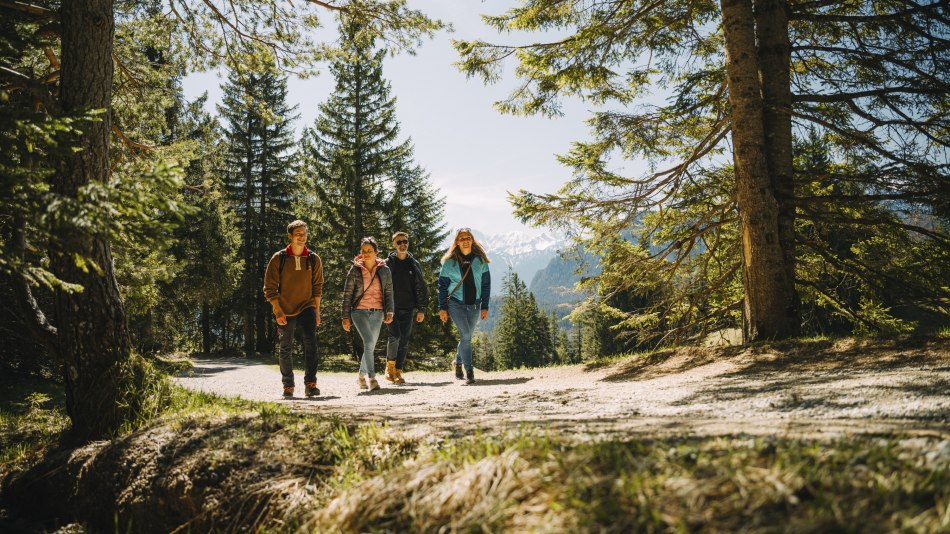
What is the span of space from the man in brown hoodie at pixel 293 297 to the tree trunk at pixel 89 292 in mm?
2262

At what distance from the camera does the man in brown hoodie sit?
22.0ft

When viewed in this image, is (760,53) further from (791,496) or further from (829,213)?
(791,496)

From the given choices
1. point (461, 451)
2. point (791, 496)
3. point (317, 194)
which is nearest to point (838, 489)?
point (791, 496)

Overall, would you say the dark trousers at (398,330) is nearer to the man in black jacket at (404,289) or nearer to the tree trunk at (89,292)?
the man in black jacket at (404,289)

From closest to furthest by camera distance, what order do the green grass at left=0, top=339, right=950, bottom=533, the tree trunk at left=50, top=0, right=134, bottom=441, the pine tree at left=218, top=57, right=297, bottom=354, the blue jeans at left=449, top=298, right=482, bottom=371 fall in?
1. the green grass at left=0, top=339, right=950, bottom=533
2. the tree trunk at left=50, top=0, right=134, bottom=441
3. the blue jeans at left=449, top=298, right=482, bottom=371
4. the pine tree at left=218, top=57, right=297, bottom=354

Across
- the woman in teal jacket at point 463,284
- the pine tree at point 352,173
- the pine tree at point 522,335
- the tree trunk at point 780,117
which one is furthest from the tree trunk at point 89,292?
the pine tree at point 522,335

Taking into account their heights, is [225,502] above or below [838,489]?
below

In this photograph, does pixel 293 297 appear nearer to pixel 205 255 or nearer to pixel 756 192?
pixel 756 192

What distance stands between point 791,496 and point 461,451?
138 centimetres

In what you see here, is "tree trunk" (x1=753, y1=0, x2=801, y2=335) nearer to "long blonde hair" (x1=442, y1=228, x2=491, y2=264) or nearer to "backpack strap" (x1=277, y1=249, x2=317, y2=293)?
"long blonde hair" (x1=442, y1=228, x2=491, y2=264)

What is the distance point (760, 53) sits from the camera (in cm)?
A: 738

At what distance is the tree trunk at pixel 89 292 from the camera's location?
4.27 metres

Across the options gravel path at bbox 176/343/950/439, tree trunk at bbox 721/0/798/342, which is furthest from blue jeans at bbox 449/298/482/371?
tree trunk at bbox 721/0/798/342

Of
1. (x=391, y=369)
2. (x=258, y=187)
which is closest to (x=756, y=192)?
(x=391, y=369)
